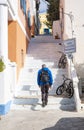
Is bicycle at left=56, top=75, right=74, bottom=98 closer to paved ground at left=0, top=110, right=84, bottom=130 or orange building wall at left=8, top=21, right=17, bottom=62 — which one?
paved ground at left=0, top=110, right=84, bottom=130

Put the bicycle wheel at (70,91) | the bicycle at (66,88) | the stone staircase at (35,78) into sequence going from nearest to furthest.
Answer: the stone staircase at (35,78) → the bicycle wheel at (70,91) → the bicycle at (66,88)

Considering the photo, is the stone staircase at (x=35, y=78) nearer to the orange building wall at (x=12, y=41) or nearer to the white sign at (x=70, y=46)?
the orange building wall at (x=12, y=41)

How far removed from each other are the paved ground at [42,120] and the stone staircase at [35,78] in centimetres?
93

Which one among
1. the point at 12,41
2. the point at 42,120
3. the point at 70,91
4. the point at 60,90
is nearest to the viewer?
the point at 42,120

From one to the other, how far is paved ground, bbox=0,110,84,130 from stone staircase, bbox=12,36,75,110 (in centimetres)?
93

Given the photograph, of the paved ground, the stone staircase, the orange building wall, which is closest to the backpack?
the stone staircase

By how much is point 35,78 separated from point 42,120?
6800mm

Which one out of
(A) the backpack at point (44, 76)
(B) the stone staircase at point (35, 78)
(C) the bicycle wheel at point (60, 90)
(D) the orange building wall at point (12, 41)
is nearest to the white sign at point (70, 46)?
(A) the backpack at point (44, 76)

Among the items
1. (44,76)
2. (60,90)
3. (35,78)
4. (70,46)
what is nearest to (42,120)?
(44,76)

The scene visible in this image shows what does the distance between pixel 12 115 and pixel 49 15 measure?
3087 centimetres

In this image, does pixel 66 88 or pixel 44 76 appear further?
pixel 66 88

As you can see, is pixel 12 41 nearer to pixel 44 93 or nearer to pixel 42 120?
pixel 44 93

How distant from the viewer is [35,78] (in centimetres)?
2109

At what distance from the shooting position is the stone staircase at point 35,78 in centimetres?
1715
